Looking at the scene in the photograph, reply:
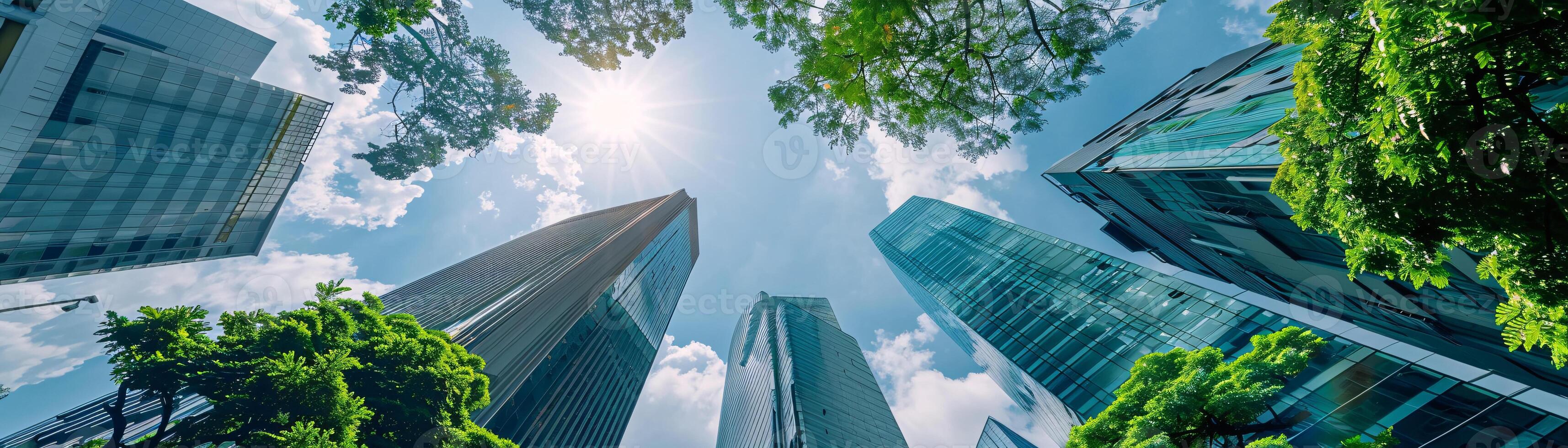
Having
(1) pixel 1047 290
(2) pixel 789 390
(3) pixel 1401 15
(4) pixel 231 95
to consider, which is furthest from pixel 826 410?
(4) pixel 231 95

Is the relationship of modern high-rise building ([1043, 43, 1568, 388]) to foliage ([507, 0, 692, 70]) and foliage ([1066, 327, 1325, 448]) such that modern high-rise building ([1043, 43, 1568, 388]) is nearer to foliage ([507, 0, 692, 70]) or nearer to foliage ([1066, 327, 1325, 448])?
foliage ([1066, 327, 1325, 448])

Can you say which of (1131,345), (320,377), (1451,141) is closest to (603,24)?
(320,377)

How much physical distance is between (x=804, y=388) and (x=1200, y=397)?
3267cm

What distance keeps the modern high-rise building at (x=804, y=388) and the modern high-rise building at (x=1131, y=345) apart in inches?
481

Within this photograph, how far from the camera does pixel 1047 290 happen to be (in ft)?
95.8

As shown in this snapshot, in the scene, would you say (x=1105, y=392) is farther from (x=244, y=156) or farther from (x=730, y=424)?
(x=730, y=424)

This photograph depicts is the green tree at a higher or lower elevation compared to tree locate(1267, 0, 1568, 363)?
higher

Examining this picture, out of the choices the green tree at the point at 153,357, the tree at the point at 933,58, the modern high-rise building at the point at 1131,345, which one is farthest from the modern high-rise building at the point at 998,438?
the green tree at the point at 153,357

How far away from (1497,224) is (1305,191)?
5.51ft

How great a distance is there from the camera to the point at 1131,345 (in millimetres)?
21531

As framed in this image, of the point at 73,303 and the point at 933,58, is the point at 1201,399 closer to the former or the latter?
the point at 933,58

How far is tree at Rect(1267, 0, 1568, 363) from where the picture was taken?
3.22 metres

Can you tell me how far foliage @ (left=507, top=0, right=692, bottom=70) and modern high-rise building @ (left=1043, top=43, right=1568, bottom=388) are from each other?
55.4 ft

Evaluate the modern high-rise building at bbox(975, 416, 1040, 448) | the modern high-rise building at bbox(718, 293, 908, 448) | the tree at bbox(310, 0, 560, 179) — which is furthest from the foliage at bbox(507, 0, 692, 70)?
the modern high-rise building at bbox(975, 416, 1040, 448)
